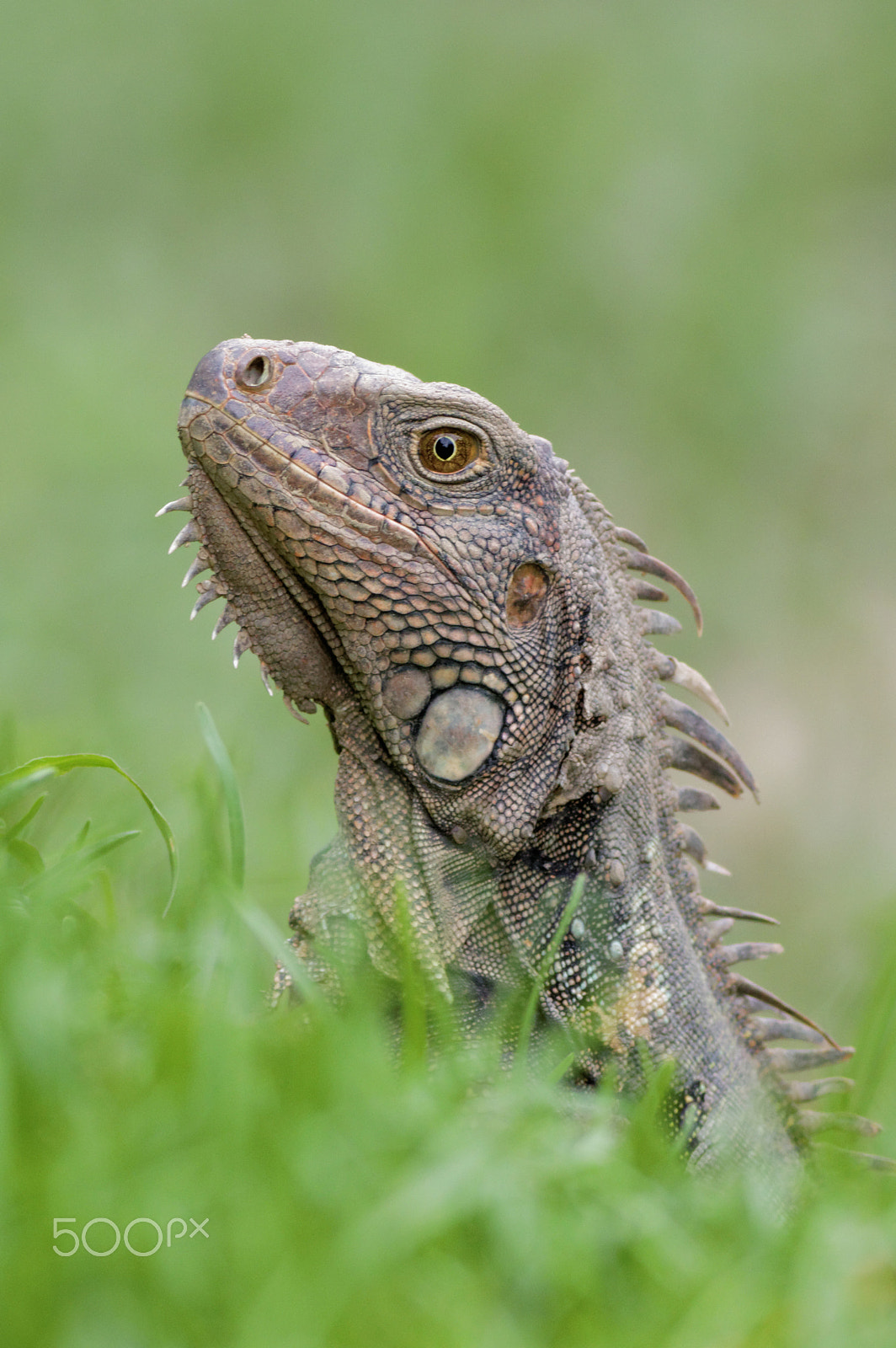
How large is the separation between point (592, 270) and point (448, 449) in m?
13.8

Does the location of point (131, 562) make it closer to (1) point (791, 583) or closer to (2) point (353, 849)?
(1) point (791, 583)

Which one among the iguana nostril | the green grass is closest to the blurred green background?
the green grass

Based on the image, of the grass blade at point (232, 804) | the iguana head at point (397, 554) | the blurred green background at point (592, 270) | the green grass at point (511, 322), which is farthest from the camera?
the blurred green background at point (592, 270)

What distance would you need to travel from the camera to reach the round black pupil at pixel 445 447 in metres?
3.31

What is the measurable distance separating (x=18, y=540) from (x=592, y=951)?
9621 mm

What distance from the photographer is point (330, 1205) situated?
1.87 metres

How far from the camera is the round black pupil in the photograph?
3309 millimetres

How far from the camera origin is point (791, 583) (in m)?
15.3

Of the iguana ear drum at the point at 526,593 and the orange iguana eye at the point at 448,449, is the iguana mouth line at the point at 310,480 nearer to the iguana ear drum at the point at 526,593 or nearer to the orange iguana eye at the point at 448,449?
the orange iguana eye at the point at 448,449

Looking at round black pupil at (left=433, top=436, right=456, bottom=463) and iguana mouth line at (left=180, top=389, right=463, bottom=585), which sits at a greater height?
round black pupil at (left=433, top=436, right=456, bottom=463)

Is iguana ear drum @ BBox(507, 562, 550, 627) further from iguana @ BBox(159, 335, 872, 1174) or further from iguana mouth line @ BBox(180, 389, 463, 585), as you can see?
iguana mouth line @ BBox(180, 389, 463, 585)

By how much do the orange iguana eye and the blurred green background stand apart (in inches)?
400

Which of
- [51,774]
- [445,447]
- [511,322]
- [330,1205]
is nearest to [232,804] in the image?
[51,774]

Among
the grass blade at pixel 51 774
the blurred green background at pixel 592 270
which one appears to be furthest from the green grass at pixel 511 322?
the grass blade at pixel 51 774
